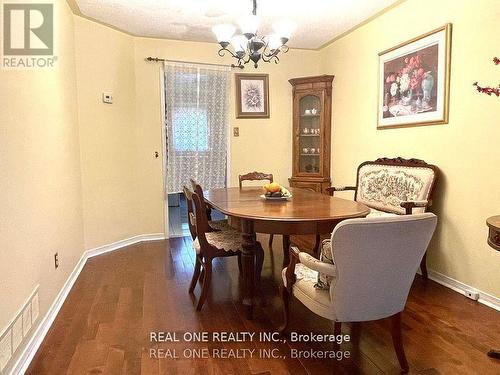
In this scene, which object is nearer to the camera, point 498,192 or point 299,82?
point 498,192

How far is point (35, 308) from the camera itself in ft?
6.79

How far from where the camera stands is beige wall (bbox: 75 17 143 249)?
12.1 feet

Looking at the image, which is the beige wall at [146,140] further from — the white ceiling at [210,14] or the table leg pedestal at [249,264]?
the table leg pedestal at [249,264]

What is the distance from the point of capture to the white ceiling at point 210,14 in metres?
3.32

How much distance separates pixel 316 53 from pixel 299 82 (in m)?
0.61

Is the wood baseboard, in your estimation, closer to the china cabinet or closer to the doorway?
the doorway

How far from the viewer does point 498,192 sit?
8.14ft

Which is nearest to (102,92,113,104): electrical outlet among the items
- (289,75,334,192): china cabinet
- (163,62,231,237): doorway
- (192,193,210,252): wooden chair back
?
(163,62,231,237): doorway

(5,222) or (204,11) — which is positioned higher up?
(204,11)

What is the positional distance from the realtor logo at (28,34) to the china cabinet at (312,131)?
2989 mm

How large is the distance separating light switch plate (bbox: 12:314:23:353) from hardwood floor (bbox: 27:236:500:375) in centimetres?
17

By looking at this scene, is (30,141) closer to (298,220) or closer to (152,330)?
(152,330)

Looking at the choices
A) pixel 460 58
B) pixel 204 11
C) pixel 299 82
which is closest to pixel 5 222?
pixel 204 11

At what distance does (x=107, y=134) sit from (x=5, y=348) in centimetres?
267
